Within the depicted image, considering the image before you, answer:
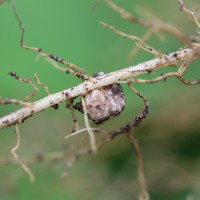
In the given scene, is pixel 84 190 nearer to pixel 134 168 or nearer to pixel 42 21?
pixel 134 168

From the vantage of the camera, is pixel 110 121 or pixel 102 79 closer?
pixel 102 79

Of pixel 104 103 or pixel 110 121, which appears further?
pixel 110 121

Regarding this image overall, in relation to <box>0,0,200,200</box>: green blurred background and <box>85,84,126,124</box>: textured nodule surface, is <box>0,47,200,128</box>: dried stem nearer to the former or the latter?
<box>85,84,126,124</box>: textured nodule surface

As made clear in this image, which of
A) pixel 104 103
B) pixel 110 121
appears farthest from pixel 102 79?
pixel 110 121

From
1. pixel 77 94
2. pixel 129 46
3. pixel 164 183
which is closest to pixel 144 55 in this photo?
pixel 129 46

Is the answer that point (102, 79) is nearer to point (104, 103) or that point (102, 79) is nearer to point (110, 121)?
point (104, 103)

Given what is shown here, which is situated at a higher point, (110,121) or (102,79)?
(110,121)
